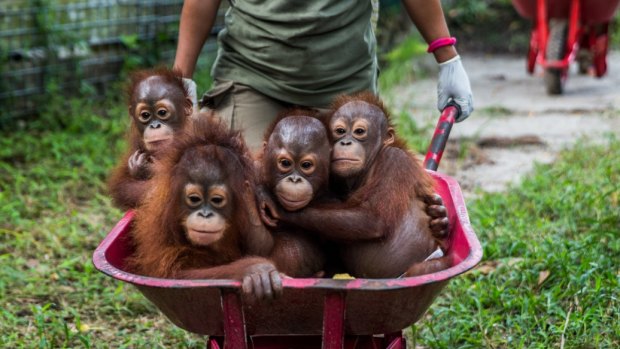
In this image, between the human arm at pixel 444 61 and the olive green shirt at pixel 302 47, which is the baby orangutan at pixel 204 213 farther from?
the human arm at pixel 444 61

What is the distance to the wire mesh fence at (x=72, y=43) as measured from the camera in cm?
624

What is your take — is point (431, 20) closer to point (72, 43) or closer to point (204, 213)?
point (204, 213)

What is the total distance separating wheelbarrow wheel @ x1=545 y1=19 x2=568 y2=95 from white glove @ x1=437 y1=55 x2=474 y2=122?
3.99m

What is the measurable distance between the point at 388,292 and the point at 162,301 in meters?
0.56

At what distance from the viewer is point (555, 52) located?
716 cm

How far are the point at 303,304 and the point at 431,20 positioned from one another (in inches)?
62.0

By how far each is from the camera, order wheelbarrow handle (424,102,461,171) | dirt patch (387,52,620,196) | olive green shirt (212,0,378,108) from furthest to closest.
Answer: dirt patch (387,52,620,196), olive green shirt (212,0,378,108), wheelbarrow handle (424,102,461,171)

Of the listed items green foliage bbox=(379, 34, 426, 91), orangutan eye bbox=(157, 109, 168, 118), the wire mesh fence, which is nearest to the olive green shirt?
orangutan eye bbox=(157, 109, 168, 118)

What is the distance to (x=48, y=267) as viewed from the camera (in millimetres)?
4055

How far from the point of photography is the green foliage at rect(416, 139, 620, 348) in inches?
127

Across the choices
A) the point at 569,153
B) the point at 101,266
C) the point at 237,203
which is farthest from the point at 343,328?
the point at 569,153

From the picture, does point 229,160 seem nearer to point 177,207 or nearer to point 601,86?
point 177,207

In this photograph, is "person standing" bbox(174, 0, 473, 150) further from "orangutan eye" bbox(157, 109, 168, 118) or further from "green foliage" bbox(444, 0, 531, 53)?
"green foliage" bbox(444, 0, 531, 53)

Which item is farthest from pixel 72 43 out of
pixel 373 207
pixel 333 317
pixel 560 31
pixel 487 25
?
pixel 487 25
